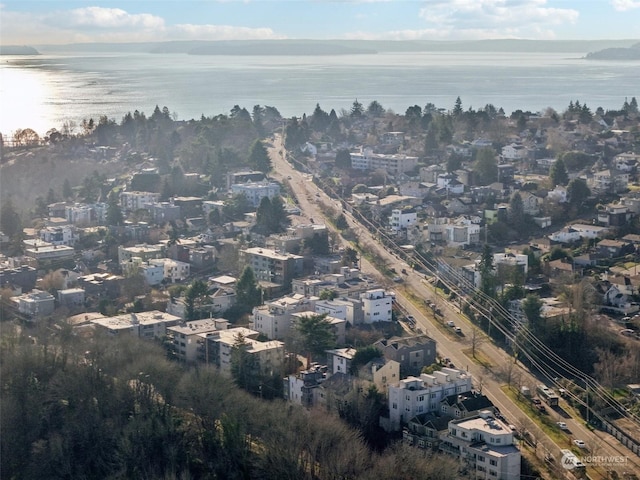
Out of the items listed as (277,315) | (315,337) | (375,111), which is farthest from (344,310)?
(375,111)

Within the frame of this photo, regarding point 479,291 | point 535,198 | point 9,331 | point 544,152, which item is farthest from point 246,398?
point 544,152

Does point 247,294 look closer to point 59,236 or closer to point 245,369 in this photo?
point 245,369

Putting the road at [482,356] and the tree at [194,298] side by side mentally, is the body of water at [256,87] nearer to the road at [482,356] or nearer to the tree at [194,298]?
the road at [482,356]

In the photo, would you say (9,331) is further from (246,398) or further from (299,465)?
(299,465)

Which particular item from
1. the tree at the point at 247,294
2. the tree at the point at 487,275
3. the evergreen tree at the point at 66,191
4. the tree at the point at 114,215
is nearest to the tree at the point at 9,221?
the tree at the point at 114,215

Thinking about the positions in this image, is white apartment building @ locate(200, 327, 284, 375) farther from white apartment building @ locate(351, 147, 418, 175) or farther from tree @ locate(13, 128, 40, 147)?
tree @ locate(13, 128, 40, 147)

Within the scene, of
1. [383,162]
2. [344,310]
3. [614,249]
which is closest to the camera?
[344,310]
